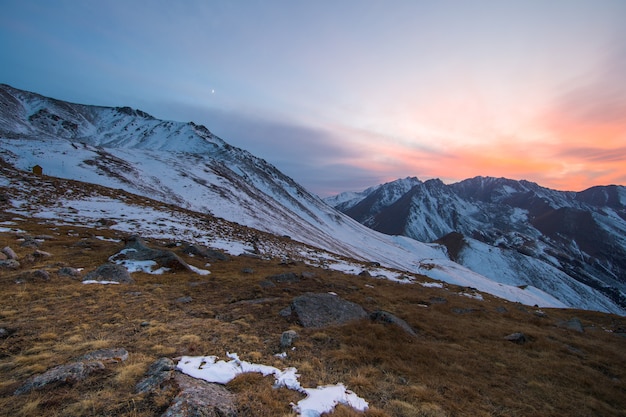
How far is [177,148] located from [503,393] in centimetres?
19546

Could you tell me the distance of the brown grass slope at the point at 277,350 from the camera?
24.8 feet

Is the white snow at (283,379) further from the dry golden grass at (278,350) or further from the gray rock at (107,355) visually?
the gray rock at (107,355)

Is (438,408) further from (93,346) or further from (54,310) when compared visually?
(54,310)

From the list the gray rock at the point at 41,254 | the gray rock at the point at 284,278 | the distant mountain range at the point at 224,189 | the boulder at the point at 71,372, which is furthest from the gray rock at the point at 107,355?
the distant mountain range at the point at 224,189

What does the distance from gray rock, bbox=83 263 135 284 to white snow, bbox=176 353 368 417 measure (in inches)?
475

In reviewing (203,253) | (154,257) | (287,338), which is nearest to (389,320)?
(287,338)

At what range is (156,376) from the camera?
25.3ft

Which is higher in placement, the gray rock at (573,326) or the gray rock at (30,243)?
the gray rock at (573,326)

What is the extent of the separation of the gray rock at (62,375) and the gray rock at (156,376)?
1.42 metres

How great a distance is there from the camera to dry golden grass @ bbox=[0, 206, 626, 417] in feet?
24.8

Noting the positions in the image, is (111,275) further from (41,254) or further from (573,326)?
(573,326)

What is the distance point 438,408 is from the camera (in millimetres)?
7922

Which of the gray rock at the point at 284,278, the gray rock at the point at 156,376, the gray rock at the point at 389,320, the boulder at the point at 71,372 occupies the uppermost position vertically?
the gray rock at the point at 389,320

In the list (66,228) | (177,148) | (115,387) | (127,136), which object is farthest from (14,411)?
(127,136)
